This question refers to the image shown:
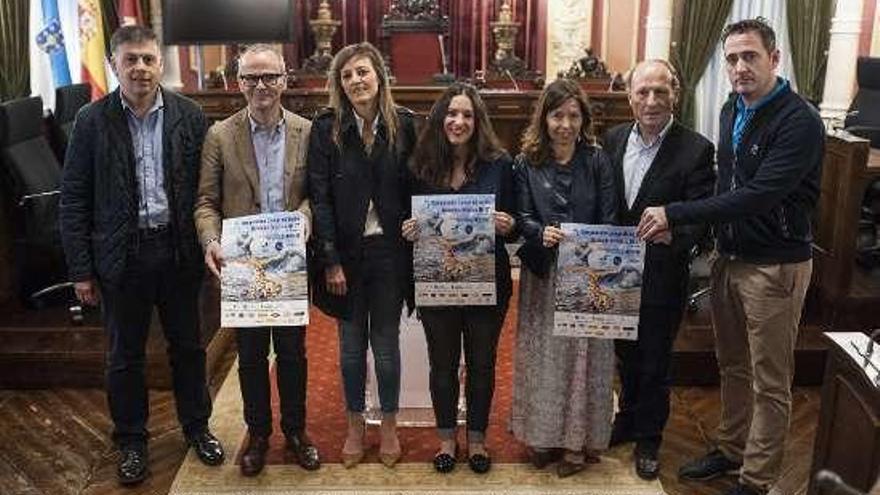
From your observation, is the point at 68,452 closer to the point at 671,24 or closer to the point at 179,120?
the point at 179,120

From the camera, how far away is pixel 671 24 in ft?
23.4

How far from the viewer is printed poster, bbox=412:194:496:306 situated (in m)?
2.50

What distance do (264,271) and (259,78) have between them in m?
0.56

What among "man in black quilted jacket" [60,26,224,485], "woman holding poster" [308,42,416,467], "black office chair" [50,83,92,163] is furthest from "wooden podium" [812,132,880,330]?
"black office chair" [50,83,92,163]

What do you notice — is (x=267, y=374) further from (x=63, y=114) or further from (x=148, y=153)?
(x=63, y=114)

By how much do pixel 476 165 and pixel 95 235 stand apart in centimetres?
116

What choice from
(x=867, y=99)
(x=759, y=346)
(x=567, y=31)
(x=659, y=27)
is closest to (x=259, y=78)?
(x=759, y=346)

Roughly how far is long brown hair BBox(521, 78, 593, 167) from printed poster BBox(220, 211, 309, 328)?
28.0 inches

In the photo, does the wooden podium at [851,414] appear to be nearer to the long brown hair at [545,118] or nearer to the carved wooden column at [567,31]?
the long brown hair at [545,118]

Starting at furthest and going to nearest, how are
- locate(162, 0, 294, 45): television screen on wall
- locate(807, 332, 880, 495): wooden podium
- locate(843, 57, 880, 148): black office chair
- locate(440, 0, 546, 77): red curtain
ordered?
locate(440, 0, 546, 77): red curtain, locate(162, 0, 294, 45): television screen on wall, locate(843, 57, 880, 148): black office chair, locate(807, 332, 880, 495): wooden podium

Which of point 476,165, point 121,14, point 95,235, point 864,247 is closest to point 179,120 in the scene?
point 95,235

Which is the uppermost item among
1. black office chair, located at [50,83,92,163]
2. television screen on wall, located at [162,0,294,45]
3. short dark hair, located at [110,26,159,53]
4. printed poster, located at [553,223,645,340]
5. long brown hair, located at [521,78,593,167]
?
television screen on wall, located at [162,0,294,45]

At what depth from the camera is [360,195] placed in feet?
8.32

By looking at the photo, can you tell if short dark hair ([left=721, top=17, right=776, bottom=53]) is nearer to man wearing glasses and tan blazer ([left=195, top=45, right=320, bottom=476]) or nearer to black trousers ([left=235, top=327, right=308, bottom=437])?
man wearing glasses and tan blazer ([left=195, top=45, right=320, bottom=476])
